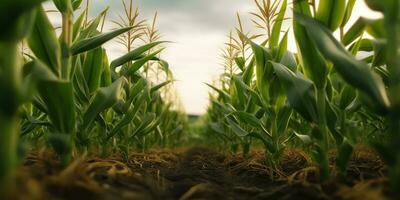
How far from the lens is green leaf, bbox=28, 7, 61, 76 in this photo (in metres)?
1.49

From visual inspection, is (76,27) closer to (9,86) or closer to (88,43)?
Result: (88,43)

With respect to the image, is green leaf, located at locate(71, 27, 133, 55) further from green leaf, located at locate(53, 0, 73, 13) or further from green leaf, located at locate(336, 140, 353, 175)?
green leaf, located at locate(336, 140, 353, 175)

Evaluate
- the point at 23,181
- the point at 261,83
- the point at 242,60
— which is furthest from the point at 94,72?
the point at 242,60

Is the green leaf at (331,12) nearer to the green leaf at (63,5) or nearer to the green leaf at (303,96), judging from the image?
the green leaf at (303,96)

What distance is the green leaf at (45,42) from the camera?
149cm

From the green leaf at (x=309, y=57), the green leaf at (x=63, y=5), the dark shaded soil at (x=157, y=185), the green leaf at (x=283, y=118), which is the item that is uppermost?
the green leaf at (x=63, y=5)

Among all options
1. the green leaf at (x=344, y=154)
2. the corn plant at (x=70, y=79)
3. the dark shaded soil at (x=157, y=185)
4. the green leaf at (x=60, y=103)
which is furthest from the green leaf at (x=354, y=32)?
the green leaf at (x=60, y=103)

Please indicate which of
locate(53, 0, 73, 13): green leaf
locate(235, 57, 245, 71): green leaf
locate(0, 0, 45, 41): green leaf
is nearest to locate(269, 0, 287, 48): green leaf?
locate(235, 57, 245, 71): green leaf

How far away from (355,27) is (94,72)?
4.30 feet

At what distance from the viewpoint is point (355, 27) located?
164 centimetres

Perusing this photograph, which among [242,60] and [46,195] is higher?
[242,60]

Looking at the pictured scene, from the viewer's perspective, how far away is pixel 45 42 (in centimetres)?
151

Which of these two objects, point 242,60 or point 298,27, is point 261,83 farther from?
point 242,60

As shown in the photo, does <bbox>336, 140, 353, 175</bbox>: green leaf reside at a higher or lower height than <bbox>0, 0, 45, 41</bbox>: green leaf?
lower
